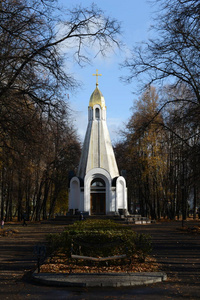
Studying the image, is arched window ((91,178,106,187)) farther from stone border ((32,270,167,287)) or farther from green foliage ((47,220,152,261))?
stone border ((32,270,167,287))

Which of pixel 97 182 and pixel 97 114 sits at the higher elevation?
pixel 97 114

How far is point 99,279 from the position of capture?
7945 millimetres

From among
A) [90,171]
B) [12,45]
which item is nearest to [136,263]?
[12,45]

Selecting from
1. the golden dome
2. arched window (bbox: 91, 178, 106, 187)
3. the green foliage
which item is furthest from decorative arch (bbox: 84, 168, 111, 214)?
the green foliage

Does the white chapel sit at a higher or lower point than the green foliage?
higher

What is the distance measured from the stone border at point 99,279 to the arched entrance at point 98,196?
29777 millimetres

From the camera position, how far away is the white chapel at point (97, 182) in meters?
37.8

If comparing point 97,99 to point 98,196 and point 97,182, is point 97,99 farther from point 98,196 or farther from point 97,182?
point 98,196

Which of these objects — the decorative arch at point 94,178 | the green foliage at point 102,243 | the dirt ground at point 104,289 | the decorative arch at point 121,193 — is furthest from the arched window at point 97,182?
the green foliage at point 102,243

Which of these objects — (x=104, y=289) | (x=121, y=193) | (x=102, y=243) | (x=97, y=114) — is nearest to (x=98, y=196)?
(x=121, y=193)

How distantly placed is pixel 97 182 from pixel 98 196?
1.52 m

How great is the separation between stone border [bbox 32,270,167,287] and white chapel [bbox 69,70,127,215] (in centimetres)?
2902

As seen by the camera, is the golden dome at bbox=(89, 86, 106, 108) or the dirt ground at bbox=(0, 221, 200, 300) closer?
the dirt ground at bbox=(0, 221, 200, 300)

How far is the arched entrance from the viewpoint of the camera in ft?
126
